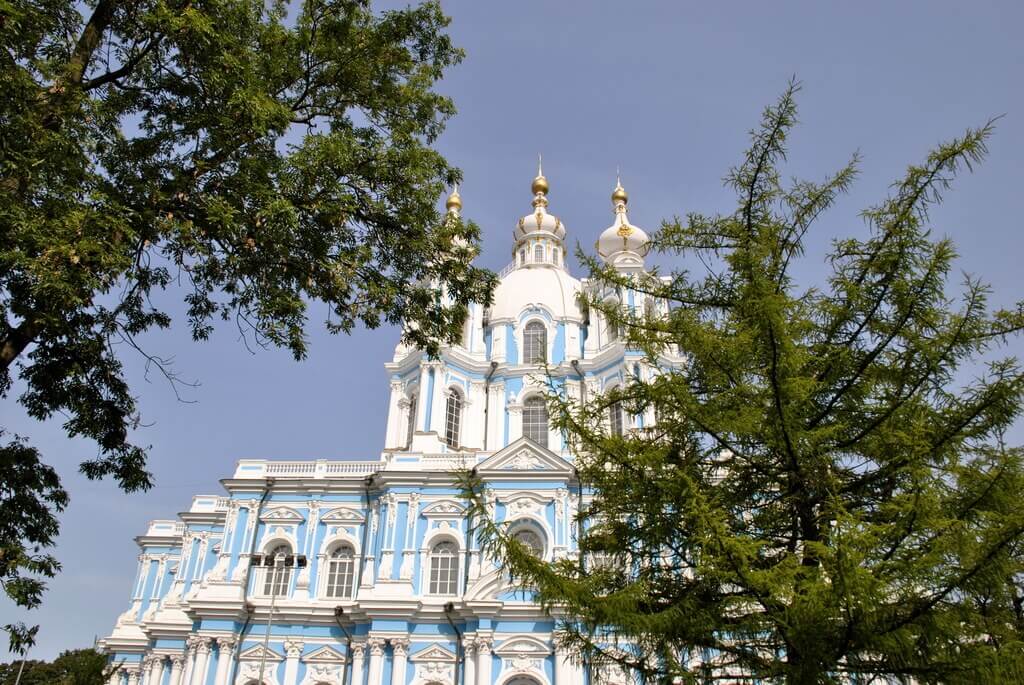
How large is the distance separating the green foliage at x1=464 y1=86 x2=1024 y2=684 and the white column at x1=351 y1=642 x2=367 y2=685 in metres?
17.9

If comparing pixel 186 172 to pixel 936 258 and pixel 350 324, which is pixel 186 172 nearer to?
pixel 350 324

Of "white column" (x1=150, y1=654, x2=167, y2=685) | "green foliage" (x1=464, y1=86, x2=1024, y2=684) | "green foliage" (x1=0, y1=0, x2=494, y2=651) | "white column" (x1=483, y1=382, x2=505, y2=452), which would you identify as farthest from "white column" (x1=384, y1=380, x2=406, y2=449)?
"green foliage" (x1=464, y1=86, x2=1024, y2=684)

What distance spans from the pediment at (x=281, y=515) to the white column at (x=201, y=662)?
4170 mm

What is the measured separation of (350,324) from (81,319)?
3.22 m

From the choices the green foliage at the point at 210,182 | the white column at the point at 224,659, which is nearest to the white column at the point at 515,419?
the white column at the point at 224,659

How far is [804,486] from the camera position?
6.64 metres

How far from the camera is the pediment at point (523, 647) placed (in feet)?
71.9

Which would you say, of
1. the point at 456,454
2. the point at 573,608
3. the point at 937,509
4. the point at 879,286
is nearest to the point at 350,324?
the point at 573,608

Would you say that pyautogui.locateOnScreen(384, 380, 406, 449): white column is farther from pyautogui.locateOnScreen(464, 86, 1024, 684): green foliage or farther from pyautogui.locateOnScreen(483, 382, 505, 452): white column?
pyautogui.locateOnScreen(464, 86, 1024, 684): green foliage

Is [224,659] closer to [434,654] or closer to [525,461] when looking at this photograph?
[434,654]

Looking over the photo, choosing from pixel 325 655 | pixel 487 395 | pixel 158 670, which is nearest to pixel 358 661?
pixel 325 655

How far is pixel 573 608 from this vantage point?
20.5 ft

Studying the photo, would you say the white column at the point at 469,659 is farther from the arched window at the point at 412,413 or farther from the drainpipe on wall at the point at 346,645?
the arched window at the point at 412,413

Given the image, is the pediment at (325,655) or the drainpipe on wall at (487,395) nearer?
the pediment at (325,655)
